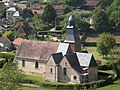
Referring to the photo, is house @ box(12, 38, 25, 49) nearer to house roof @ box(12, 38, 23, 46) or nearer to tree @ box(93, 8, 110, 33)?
house roof @ box(12, 38, 23, 46)

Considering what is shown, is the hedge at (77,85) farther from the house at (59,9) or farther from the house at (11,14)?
the house at (59,9)

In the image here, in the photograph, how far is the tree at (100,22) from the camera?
86812 millimetres

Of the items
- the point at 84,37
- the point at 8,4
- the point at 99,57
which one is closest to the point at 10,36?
the point at 84,37

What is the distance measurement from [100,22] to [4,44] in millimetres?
23778

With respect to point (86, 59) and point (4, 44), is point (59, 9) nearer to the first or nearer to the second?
point (4, 44)

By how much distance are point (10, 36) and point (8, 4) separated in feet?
163

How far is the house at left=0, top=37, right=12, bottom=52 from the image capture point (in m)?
71.9

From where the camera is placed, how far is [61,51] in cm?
5256

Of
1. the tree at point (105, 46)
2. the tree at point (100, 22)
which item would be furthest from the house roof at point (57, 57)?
the tree at point (100, 22)

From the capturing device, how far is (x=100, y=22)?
87.1 metres

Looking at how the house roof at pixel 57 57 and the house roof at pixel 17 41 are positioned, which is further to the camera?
the house roof at pixel 17 41

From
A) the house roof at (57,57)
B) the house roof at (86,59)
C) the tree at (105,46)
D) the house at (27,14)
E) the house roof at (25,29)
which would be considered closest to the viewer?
the house roof at (86,59)

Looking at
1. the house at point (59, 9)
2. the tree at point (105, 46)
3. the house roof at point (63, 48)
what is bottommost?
the house at point (59, 9)

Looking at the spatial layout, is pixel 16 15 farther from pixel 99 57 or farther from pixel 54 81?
pixel 54 81
